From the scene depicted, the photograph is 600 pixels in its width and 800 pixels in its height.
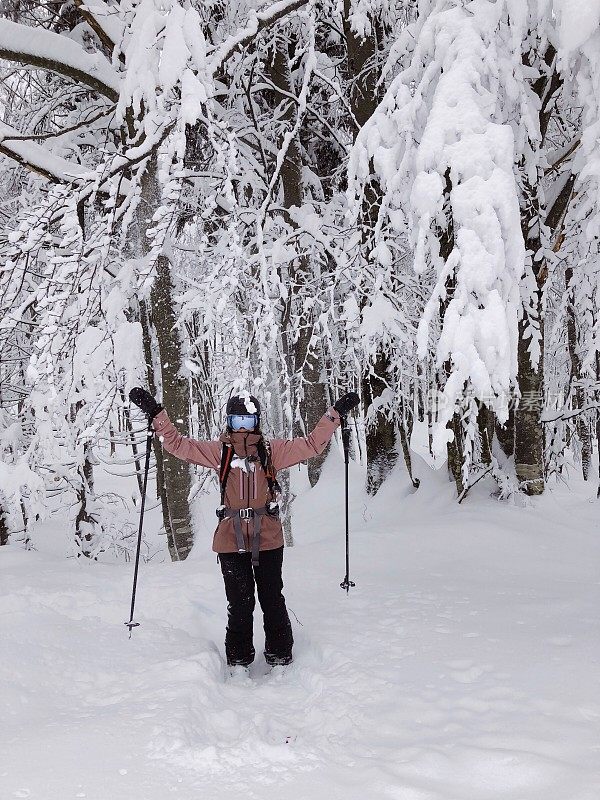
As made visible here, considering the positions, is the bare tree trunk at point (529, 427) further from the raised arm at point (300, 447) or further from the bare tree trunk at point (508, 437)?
the raised arm at point (300, 447)

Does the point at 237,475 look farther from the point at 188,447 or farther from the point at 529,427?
the point at 529,427

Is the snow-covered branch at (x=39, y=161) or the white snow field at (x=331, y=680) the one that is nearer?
the white snow field at (x=331, y=680)

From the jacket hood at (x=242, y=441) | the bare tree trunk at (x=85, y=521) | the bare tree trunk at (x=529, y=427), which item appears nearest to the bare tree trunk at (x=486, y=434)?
the bare tree trunk at (x=529, y=427)

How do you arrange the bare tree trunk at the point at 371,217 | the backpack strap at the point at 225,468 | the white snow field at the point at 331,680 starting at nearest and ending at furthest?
1. the white snow field at the point at 331,680
2. the backpack strap at the point at 225,468
3. the bare tree trunk at the point at 371,217

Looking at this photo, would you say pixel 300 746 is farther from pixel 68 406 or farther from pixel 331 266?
pixel 331 266

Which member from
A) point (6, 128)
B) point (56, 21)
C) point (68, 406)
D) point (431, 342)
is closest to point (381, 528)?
point (431, 342)

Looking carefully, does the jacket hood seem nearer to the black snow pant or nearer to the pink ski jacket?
the pink ski jacket

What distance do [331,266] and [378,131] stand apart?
4.32m

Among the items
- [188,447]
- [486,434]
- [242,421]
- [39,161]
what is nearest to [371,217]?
[486,434]

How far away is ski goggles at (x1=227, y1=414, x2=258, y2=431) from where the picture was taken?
450cm

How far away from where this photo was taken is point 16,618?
4422 mm

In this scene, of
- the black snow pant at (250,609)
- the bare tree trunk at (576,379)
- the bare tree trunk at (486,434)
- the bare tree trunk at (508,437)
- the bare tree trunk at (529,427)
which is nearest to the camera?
the black snow pant at (250,609)

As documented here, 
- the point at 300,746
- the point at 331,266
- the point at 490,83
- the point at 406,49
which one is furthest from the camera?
the point at 331,266

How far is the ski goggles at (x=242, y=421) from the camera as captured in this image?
4.50 metres
